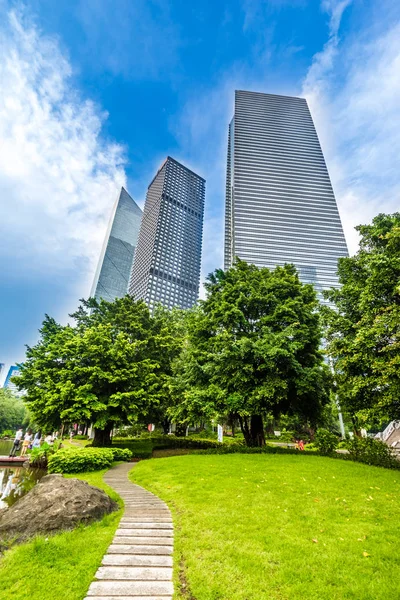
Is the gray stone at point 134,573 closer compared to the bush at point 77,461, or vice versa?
the gray stone at point 134,573

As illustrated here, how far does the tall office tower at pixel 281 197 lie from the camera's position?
Answer: 10406 cm

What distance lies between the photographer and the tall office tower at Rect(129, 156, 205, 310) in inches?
6265

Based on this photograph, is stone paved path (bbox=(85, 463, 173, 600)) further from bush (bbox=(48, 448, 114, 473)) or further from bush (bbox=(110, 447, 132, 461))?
bush (bbox=(110, 447, 132, 461))

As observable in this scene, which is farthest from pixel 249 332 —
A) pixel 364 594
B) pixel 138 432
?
pixel 138 432

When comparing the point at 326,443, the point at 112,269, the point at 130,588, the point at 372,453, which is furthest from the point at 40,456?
the point at 112,269

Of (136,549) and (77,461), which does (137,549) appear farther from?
(77,461)

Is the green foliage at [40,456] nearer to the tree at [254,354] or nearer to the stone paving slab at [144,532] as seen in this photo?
the tree at [254,354]

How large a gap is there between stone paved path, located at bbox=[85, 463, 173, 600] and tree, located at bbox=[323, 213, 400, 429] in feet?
33.8

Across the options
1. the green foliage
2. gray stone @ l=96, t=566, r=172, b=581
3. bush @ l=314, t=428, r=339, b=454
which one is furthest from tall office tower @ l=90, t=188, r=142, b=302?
gray stone @ l=96, t=566, r=172, b=581

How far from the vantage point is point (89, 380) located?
59.7ft

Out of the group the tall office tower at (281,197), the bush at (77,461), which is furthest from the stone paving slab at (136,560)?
the tall office tower at (281,197)

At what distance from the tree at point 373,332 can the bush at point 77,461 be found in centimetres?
1285

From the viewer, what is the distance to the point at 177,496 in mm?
8492

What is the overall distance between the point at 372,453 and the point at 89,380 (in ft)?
54.2
